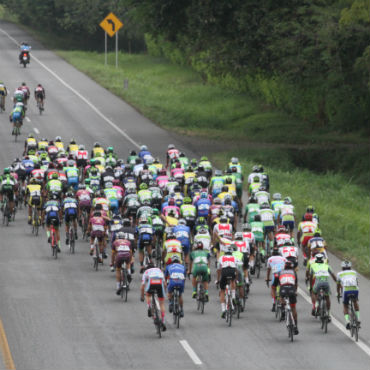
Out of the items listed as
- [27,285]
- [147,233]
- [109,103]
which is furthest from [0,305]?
[109,103]

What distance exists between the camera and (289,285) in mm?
21547

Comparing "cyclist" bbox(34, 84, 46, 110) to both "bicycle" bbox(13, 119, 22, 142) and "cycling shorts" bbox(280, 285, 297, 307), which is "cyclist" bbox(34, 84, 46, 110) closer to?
"bicycle" bbox(13, 119, 22, 142)

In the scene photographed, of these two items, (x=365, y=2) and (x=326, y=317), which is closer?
(x=326, y=317)

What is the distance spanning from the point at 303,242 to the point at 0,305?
7.34 meters

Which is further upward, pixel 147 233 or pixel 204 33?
pixel 204 33

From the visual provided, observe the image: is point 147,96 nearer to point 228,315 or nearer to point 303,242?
point 303,242

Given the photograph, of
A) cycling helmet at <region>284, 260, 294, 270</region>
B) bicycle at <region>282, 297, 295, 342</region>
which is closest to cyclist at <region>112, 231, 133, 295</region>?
cycling helmet at <region>284, 260, 294, 270</region>

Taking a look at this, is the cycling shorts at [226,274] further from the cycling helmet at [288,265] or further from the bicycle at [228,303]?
the cycling helmet at [288,265]

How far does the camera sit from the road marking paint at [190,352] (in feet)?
65.1

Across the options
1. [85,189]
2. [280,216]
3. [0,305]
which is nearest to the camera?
[0,305]

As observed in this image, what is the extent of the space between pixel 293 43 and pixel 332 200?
9.33 m

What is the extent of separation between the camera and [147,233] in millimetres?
25781

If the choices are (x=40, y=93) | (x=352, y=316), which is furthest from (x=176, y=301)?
(x=40, y=93)

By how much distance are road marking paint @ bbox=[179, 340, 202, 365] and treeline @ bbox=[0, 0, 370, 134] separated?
22471 millimetres
